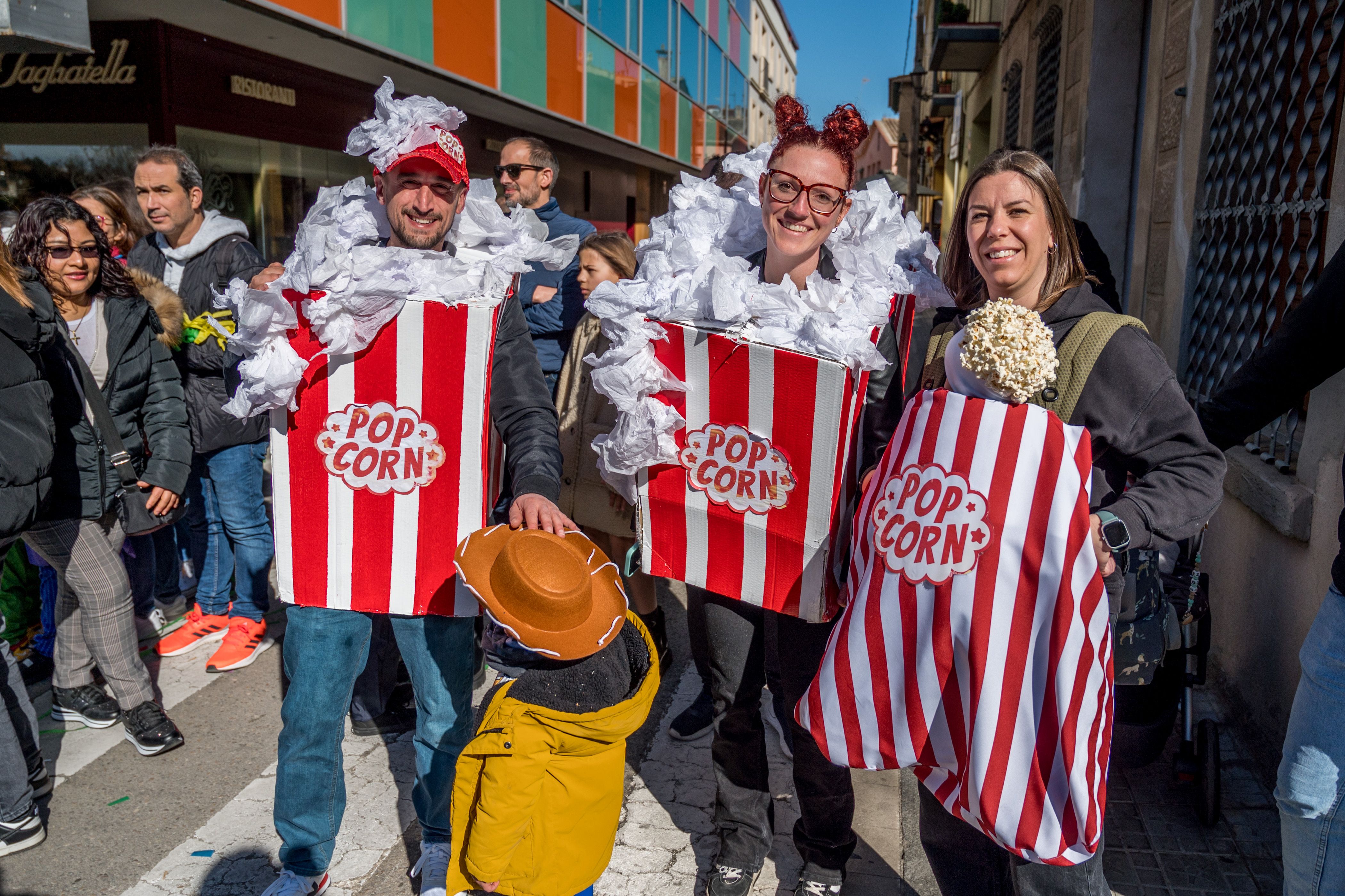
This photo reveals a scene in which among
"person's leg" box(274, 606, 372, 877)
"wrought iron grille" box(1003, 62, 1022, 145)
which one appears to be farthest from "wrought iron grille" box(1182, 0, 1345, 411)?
"wrought iron grille" box(1003, 62, 1022, 145)

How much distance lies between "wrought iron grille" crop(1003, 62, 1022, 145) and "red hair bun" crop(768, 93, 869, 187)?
33.7 ft

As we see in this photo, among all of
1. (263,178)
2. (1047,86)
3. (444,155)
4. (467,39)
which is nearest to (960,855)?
(444,155)

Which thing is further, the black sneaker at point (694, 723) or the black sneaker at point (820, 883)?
the black sneaker at point (694, 723)

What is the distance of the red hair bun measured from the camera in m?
2.37

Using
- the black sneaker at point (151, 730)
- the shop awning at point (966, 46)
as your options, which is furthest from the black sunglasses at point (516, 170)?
the shop awning at point (966, 46)

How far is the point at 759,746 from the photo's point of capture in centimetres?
258

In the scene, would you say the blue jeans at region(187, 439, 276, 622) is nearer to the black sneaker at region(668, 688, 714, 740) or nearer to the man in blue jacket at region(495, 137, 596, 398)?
the man in blue jacket at region(495, 137, 596, 398)

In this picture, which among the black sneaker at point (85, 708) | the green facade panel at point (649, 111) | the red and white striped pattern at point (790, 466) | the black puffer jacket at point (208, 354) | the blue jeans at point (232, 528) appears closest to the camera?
the red and white striped pattern at point (790, 466)

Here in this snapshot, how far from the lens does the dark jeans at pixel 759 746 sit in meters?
2.44

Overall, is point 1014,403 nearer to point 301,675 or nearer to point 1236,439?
point 1236,439

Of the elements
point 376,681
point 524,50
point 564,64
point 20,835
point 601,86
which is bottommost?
point 20,835

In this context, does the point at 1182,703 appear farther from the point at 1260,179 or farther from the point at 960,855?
the point at 1260,179

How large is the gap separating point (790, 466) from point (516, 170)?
3003 mm

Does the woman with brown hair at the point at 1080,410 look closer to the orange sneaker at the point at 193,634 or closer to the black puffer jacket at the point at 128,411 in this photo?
the black puffer jacket at the point at 128,411
